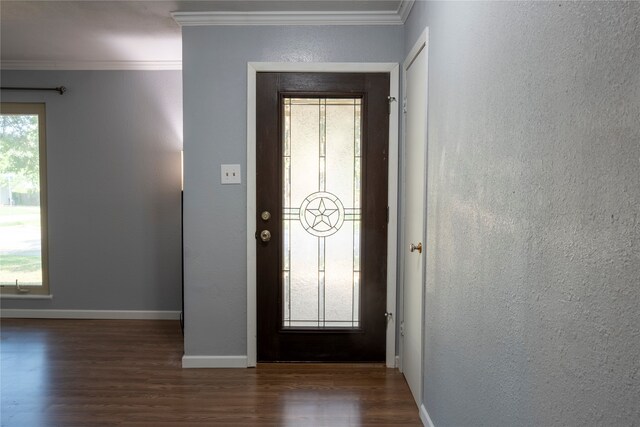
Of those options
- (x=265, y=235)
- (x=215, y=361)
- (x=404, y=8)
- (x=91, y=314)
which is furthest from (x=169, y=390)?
(x=404, y=8)

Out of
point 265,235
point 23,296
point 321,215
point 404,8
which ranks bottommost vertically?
point 23,296

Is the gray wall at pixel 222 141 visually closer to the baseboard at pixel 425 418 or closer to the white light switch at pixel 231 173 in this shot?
the white light switch at pixel 231 173

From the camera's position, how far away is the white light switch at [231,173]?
Result: 3.19 meters

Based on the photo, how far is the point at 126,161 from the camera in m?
4.37

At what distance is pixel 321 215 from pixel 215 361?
47.6 inches

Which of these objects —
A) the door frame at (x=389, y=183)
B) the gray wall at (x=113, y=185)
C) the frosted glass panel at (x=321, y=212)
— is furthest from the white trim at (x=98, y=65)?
the frosted glass panel at (x=321, y=212)

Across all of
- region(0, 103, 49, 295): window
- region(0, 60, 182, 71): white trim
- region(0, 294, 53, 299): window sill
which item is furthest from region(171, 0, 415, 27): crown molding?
region(0, 294, 53, 299): window sill

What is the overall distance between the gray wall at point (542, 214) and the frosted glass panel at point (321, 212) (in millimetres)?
1184

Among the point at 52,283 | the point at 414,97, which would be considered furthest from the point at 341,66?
the point at 52,283

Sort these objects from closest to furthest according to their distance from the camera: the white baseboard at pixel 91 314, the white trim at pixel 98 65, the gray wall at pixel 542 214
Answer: the gray wall at pixel 542 214
the white trim at pixel 98 65
the white baseboard at pixel 91 314

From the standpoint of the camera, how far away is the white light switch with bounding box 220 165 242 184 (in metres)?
3.19

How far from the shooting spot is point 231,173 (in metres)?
3.19

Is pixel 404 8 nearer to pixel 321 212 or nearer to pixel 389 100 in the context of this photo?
pixel 389 100

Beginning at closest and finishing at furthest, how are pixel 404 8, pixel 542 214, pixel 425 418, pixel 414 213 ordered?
pixel 542 214
pixel 425 418
pixel 414 213
pixel 404 8
